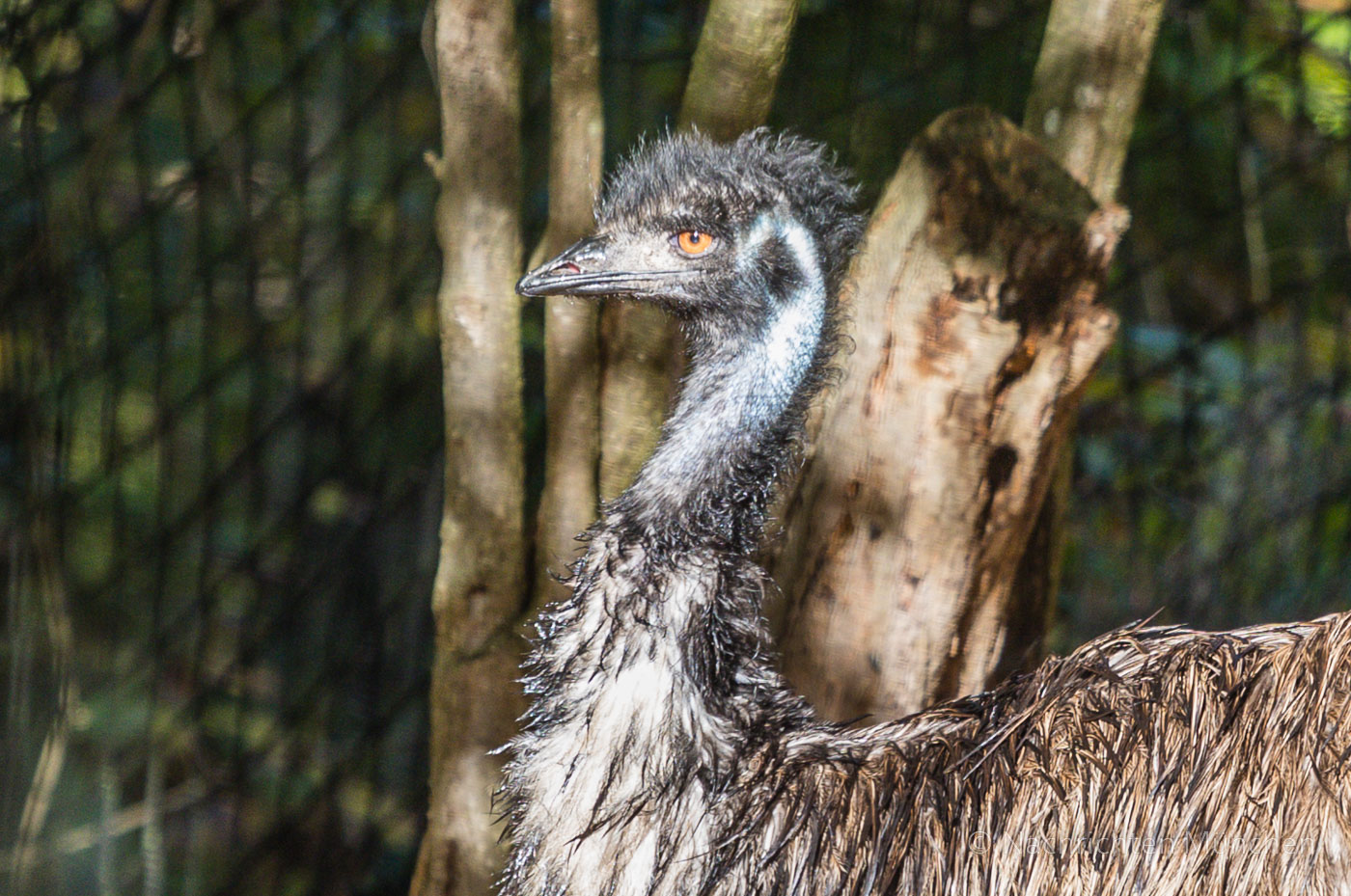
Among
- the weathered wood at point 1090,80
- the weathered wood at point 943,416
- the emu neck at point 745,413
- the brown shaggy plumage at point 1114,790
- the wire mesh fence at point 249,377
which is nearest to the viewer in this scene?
the brown shaggy plumage at point 1114,790

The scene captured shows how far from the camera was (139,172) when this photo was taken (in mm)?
2807

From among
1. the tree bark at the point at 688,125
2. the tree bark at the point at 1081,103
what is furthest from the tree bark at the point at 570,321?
the tree bark at the point at 1081,103

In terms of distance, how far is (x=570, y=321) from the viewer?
2.34m

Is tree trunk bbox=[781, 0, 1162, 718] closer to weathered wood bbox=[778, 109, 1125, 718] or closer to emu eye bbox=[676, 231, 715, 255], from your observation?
weathered wood bbox=[778, 109, 1125, 718]

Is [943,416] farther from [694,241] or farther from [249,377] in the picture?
[249,377]

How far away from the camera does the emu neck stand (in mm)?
1915

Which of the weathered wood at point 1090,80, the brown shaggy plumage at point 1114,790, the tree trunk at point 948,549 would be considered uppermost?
the weathered wood at point 1090,80

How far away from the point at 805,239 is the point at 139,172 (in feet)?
4.91

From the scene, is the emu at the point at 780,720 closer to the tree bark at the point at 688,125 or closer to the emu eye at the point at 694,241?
the emu eye at the point at 694,241

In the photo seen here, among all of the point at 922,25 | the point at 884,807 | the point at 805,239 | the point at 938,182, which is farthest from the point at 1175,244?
the point at 884,807

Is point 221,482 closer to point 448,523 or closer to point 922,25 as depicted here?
point 448,523

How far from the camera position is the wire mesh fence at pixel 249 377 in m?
2.79

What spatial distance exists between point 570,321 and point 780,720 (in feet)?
2.54

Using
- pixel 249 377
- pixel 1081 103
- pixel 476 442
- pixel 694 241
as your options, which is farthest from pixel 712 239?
pixel 249 377
